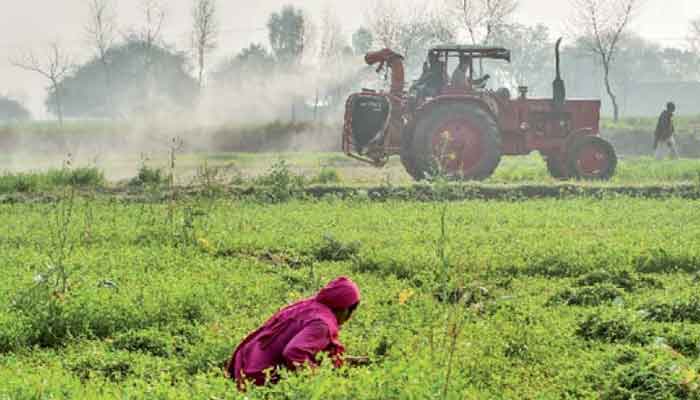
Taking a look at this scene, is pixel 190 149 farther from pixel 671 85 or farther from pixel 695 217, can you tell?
pixel 671 85

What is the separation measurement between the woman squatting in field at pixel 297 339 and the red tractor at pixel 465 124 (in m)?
12.1

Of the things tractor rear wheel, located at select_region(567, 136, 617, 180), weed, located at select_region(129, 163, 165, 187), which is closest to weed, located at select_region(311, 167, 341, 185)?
weed, located at select_region(129, 163, 165, 187)

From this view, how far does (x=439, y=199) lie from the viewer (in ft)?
52.0

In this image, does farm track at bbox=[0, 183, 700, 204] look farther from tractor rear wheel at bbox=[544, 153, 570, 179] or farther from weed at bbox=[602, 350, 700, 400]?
weed at bbox=[602, 350, 700, 400]

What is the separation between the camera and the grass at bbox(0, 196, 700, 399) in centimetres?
560

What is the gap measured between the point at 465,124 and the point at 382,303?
10277 mm

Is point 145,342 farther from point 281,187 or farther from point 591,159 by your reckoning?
point 591,159

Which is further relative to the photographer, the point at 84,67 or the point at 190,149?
→ the point at 84,67

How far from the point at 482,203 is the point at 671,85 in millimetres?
75829

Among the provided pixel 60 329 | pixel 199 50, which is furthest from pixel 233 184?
pixel 199 50

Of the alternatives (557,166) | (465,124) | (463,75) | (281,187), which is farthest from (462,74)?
(281,187)

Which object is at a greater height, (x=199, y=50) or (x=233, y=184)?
(x=199, y=50)

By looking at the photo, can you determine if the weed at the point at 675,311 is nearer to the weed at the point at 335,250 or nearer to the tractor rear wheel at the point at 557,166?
the weed at the point at 335,250

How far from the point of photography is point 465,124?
711 inches
